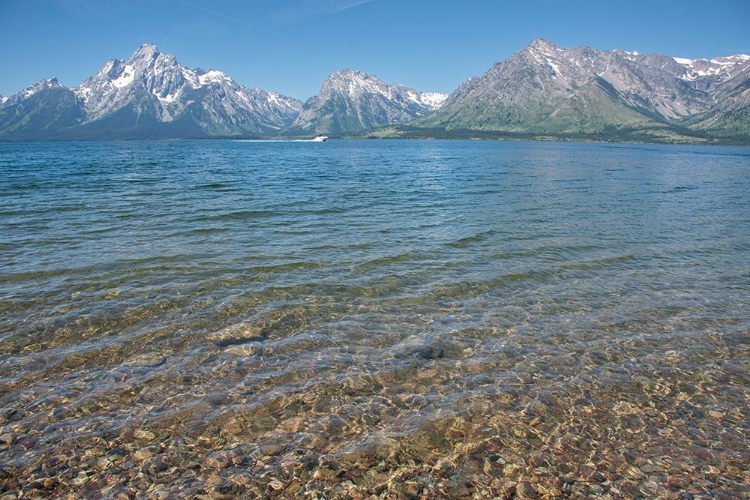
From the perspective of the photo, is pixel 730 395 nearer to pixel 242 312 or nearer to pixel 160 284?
pixel 242 312

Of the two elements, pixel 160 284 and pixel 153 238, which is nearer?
pixel 160 284

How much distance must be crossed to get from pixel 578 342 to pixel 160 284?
15764 mm

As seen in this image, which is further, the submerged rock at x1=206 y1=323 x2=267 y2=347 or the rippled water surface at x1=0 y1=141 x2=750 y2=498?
the submerged rock at x1=206 y1=323 x2=267 y2=347

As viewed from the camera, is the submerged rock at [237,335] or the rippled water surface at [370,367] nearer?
the rippled water surface at [370,367]

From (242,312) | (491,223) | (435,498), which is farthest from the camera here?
(491,223)

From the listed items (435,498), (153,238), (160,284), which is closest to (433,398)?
(435,498)

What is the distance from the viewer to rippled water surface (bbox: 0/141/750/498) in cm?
782

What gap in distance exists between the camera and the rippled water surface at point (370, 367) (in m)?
7.82

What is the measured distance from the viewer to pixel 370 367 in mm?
11344

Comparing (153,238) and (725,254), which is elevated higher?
(153,238)

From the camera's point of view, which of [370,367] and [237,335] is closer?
[370,367]

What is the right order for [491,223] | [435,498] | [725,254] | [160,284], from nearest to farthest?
[435,498] < [160,284] < [725,254] < [491,223]

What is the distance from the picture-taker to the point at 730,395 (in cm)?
1034

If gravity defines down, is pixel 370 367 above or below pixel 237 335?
below
